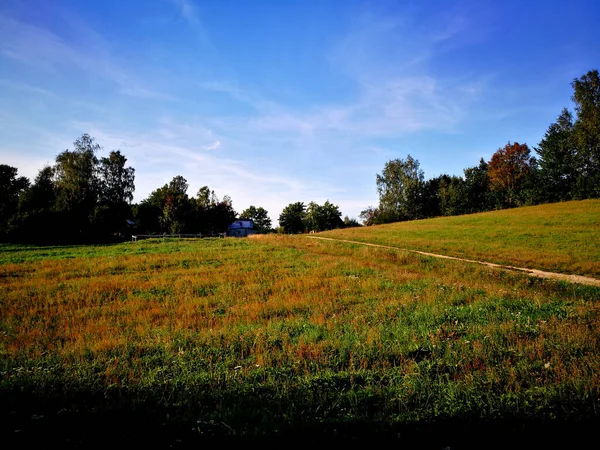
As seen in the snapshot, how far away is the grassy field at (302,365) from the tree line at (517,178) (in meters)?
61.4

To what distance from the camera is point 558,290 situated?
13609 millimetres

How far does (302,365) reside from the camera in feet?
21.2

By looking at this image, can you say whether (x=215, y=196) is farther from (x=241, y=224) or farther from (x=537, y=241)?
(x=537, y=241)

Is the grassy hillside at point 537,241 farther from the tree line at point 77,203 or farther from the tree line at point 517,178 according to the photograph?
the tree line at point 77,203

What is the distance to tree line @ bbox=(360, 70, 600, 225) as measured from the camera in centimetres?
5441

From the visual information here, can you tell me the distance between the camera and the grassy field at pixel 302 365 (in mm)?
4242

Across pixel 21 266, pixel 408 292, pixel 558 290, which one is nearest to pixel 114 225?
pixel 21 266

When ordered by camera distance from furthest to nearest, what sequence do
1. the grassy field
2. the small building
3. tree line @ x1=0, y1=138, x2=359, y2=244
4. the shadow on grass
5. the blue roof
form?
the blue roof < the small building < tree line @ x1=0, y1=138, x2=359, y2=244 < the grassy field < the shadow on grass

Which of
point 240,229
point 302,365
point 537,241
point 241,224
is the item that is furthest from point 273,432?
point 241,224

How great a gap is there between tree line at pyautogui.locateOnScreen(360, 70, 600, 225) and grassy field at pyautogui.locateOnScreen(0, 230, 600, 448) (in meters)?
→ 61.4

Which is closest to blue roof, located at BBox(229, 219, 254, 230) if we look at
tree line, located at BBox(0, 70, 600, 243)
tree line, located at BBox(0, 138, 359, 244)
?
tree line, located at BBox(0, 70, 600, 243)

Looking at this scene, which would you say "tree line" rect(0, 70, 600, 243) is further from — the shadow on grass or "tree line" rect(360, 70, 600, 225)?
the shadow on grass

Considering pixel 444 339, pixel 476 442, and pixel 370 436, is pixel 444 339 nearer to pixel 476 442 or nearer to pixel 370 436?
pixel 476 442

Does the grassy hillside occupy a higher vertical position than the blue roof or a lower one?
lower
